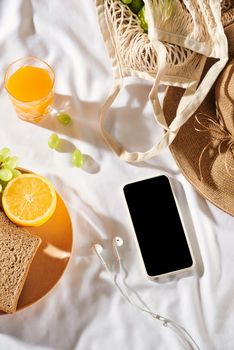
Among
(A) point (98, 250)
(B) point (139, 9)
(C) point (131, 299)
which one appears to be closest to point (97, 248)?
(A) point (98, 250)

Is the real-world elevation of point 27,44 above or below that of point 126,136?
above

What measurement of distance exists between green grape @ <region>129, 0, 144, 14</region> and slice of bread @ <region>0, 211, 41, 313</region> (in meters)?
0.42

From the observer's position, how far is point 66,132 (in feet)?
3.58

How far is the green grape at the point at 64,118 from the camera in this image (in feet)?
3.52

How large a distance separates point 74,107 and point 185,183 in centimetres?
25

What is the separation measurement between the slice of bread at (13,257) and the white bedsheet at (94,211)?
0.27 ft

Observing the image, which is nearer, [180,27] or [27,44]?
[180,27]

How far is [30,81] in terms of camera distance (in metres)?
1.06

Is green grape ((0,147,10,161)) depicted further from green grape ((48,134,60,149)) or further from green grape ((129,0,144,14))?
green grape ((129,0,144,14))

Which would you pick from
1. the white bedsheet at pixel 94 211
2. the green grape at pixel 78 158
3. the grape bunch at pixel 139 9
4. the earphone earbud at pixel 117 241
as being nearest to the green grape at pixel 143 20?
the grape bunch at pixel 139 9

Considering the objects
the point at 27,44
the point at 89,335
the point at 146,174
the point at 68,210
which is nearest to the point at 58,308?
the point at 89,335

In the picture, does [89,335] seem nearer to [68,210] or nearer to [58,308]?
[58,308]

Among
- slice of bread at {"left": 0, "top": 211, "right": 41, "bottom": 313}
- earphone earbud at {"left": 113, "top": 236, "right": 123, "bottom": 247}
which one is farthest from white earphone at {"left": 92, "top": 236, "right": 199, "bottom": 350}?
slice of bread at {"left": 0, "top": 211, "right": 41, "bottom": 313}

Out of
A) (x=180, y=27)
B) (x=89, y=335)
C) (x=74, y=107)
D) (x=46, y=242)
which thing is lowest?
(x=89, y=335)
